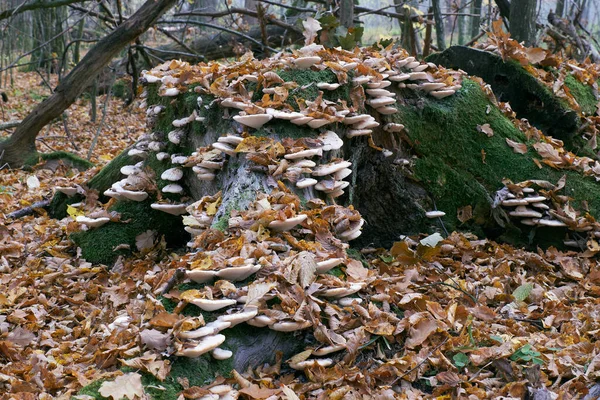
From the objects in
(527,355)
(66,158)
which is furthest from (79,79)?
(527,355)

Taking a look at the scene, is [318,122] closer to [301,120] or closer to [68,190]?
[301,120]

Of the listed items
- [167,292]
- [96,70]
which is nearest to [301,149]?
[167,292]

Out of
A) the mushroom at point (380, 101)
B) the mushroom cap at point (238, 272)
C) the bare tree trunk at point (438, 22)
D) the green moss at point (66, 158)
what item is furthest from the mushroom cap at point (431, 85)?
the green moss at point (66, 158)

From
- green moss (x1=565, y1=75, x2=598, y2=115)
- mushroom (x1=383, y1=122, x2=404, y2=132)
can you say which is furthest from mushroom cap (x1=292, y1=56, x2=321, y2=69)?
green moss (x1=565, y1=75, x2=598, y2=115)

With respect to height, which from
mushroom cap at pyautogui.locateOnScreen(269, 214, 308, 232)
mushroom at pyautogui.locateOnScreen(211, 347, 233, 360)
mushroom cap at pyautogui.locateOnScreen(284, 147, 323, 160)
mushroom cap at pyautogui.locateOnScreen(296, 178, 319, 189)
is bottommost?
mushroom at pyautogui.locateOnScreen(211, 347, 233, 360)

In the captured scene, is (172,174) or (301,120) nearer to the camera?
(301,120)

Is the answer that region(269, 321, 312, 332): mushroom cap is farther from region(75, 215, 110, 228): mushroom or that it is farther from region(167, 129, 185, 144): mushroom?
region(75, 215, 110, 228): mushroom

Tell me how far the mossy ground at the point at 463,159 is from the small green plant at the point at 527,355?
257 centimetres

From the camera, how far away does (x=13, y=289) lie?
4.79 meters

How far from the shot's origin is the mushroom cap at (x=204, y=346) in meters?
2.96

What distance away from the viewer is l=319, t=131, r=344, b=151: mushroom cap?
4590 mm

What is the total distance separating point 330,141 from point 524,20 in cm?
489

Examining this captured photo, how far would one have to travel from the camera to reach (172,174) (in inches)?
210

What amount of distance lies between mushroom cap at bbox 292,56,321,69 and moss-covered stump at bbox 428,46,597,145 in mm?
2698
